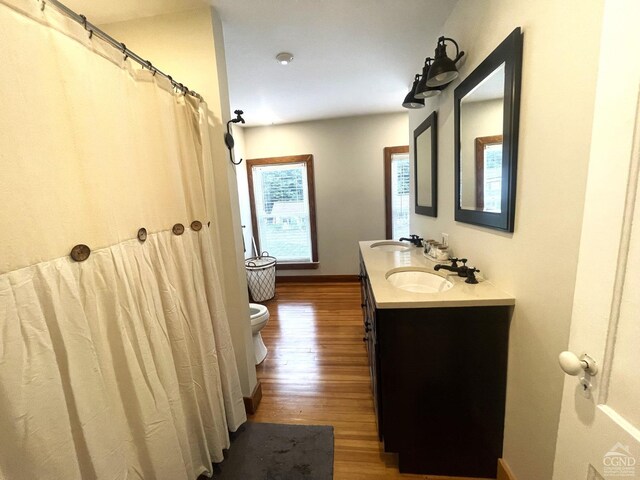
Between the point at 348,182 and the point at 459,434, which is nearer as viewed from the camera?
the point at 459,434

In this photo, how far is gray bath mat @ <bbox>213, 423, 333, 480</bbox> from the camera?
1300mm

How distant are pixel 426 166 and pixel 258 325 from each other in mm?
1937

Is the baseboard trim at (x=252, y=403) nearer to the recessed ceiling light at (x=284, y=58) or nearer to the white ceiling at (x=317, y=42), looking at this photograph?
the white ceiling at (x=317, y=42)

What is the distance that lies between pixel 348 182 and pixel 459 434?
3184 millimetres

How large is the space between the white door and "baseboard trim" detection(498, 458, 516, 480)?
0.83m

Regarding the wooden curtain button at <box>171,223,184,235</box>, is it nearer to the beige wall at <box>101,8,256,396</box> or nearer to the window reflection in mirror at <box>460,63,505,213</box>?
the beige wall at <box>101,8,256,396</box>

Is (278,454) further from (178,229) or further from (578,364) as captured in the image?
(578,364)

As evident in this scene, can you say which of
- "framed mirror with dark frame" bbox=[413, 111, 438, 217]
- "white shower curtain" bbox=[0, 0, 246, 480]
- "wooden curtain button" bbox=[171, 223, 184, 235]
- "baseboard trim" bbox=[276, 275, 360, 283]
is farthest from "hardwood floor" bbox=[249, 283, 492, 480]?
"framed mirror with dark frame" bbox=[413, 111, 438, 217]

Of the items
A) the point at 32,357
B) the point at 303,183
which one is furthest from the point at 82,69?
the point at 303,183

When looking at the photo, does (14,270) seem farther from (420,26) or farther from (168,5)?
(420,26)

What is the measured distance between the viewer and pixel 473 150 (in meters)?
1.34

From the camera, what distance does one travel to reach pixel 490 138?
1.19 m

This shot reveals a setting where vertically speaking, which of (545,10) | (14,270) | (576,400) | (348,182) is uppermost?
(545,10)

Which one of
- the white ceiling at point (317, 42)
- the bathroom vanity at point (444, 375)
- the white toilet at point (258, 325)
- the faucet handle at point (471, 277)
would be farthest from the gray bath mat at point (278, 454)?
the white ceiling at point (317, 42)
